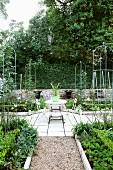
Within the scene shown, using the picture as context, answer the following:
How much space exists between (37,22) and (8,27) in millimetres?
2773

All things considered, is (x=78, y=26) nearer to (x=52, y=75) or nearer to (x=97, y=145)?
(x=52, y=75)

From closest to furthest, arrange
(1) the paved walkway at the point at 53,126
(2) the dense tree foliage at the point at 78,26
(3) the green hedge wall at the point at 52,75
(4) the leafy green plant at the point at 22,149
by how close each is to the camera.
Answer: (4) the leafy green plant at the point at 22,149 → (1) the paved walkway at the point at 53,126 → (2) the dense tree foliage at the point at 78,26 → (3) the green hedge wall at the point at 52,75

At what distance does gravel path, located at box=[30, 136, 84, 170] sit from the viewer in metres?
3.91

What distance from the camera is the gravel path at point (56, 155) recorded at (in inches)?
154

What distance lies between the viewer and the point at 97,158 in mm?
3867

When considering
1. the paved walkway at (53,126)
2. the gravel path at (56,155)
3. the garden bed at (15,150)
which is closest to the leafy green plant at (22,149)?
the garden bed at (15,150)

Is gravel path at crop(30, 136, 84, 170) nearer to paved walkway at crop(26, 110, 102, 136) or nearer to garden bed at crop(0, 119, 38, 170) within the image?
garden bed at crop(0, 119, 38, 170)

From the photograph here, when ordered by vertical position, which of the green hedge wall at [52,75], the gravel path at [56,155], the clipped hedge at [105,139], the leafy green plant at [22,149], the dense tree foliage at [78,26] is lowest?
the gravel path at [56,155]

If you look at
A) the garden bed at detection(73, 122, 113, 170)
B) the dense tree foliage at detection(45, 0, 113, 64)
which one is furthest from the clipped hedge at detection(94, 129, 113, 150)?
the dense tree foliage at detection(45, 0, 113, 64)

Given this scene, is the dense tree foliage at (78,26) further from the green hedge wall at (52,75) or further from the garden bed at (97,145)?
the garden bed at (97,145)

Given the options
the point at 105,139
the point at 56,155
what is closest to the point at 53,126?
the point at 56,155

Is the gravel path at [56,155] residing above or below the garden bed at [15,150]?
below

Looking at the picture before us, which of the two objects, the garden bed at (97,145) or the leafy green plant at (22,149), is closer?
the garden bed at (97,145)

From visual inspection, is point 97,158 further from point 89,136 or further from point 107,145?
point 89,136
